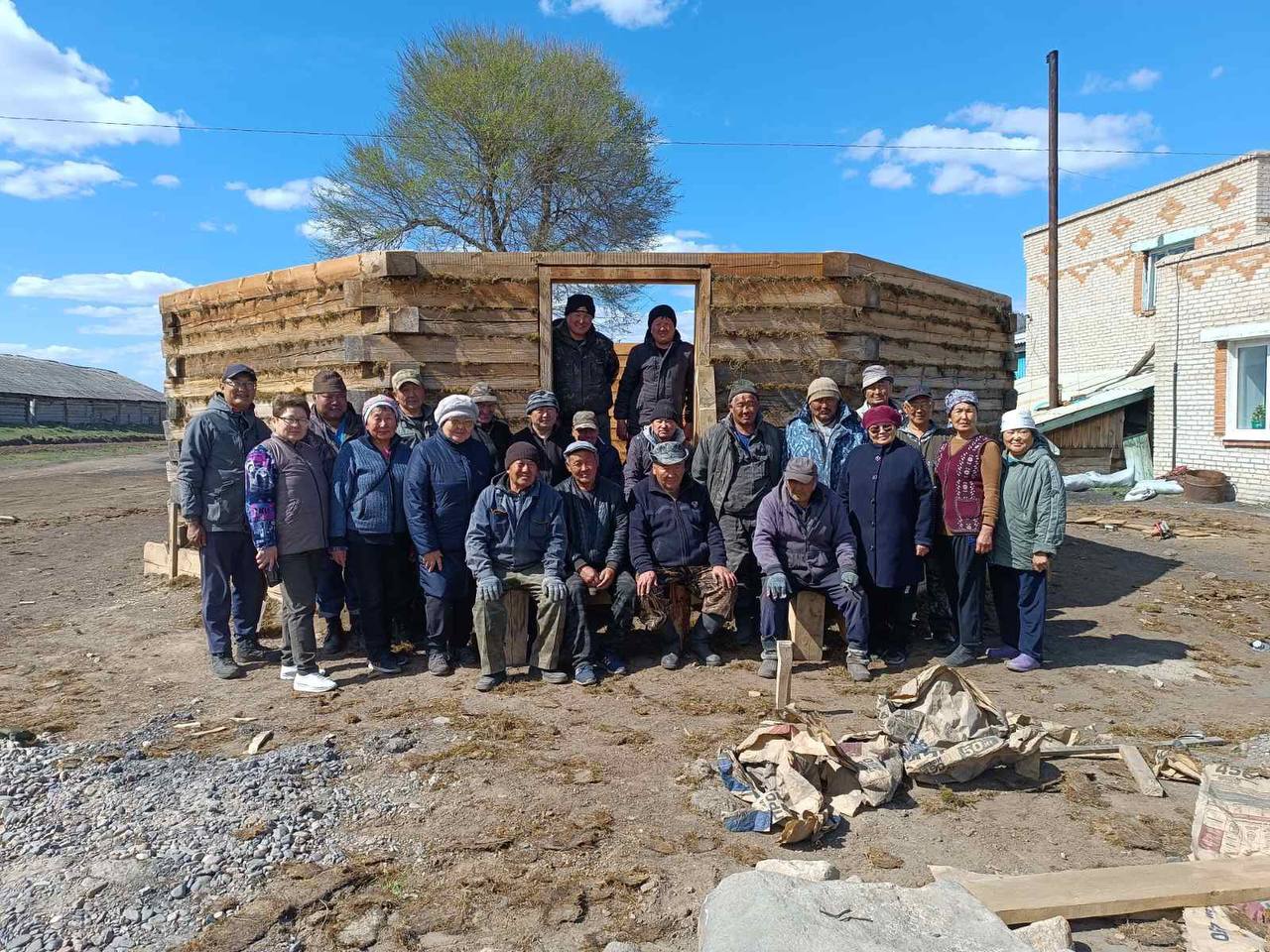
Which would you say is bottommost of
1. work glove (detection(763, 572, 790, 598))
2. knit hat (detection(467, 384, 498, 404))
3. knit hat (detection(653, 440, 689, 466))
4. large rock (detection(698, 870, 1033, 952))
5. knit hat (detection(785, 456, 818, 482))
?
large rock (detection(698, 870, 1033, 952))

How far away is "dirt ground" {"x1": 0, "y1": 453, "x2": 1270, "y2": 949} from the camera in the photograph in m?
2.96

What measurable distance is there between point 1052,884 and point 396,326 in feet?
18.9

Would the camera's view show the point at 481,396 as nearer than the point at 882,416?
No

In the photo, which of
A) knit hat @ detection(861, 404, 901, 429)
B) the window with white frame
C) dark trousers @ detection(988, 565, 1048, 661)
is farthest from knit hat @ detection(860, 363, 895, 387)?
the window with white frame

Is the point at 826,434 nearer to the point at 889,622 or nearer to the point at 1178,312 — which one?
the point at 889,622

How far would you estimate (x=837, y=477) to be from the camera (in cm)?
588

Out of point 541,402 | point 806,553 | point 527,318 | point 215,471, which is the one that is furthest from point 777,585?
point 215,471

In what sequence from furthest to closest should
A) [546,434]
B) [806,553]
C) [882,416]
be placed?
[546,434] → [882,416] → [806,553]

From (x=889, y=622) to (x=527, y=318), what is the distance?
12.4 feet

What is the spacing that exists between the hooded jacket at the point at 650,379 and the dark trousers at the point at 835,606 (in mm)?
1880

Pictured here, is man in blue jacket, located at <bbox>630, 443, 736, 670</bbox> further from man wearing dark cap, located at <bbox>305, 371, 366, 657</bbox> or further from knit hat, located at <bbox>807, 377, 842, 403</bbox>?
man wearing dark cap, located at <bbox>305, 371, 366, 657</bbox>

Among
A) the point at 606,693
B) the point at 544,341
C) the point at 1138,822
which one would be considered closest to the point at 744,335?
the point at 544,341

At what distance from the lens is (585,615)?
531cm

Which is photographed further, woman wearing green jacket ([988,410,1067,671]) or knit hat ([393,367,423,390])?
knit hat ([393,367,423,390])
